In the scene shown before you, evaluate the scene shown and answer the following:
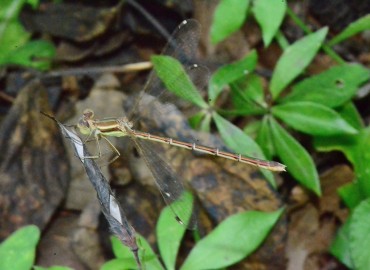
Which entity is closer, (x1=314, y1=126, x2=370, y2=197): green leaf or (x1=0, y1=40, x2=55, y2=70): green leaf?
(x1=314, y1=126, x2=370, y2=197): green leaf

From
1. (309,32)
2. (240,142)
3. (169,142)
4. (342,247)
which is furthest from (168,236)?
(309,32)

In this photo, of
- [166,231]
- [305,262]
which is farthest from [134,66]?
[305,262]

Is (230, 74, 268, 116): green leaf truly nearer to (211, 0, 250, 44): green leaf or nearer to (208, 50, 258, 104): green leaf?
(208, 50, 258, 104): green leaf

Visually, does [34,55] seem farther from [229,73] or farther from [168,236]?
[168,236]

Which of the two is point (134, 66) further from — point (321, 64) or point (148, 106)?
point (321, 64)

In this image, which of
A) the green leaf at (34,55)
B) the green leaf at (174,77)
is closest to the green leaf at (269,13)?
the green leaf at (174,77)

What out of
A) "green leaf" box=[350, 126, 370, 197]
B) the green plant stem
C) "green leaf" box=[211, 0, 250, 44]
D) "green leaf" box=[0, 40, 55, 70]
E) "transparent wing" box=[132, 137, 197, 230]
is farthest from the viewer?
"green leaf" box=[0, 40, 55, 70]

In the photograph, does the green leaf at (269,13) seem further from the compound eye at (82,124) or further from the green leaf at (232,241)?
the compound eye at (82,124)

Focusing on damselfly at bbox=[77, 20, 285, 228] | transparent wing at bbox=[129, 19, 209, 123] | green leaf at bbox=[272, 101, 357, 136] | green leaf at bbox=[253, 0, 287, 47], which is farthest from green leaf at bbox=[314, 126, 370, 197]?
transparent wing at bbox=[129, 19, 209, 123]
